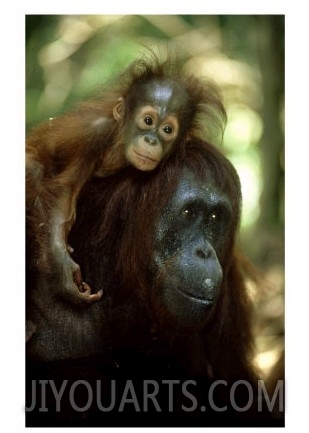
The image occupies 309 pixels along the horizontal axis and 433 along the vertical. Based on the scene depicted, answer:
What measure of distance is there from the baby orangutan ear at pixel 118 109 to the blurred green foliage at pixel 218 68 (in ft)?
0.37

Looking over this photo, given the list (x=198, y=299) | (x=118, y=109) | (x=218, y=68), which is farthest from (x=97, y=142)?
(x=198, y=299)

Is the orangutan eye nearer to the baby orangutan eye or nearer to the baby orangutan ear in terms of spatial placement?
the baby orangutan eye

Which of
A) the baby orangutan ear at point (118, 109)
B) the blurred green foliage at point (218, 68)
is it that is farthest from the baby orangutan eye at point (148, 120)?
the blurred green foliage at point (218, 68)

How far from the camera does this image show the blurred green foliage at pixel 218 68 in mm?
3014

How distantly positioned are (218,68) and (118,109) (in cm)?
46

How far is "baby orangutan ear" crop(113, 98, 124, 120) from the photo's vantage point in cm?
298

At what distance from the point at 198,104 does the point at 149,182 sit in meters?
0.39

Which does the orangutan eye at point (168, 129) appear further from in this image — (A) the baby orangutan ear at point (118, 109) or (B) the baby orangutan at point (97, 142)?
(A) the baby orangutan ear at point (118, 109)

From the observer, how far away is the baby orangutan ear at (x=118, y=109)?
2.98 meters

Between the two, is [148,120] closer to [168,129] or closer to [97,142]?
[168,129]

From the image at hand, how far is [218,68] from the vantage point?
3016mm

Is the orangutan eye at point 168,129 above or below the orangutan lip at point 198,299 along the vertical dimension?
above

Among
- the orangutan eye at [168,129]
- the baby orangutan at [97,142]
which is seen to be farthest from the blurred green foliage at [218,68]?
the orangutan eye at [168,129]

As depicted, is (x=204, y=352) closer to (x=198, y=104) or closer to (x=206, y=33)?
(x=198, y=104)
